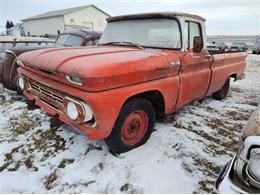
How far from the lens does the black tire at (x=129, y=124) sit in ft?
9.29

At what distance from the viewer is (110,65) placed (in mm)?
2477

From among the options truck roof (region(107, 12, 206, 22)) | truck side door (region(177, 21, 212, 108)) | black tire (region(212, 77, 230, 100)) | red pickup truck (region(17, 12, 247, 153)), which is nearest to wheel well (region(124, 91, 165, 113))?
red pickup truck (region(17, 12, 247, 153))

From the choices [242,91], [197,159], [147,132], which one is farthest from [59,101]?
[242,91]

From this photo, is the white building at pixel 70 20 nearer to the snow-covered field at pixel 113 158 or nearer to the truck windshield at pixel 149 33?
the truck windshield at pixel 149 33

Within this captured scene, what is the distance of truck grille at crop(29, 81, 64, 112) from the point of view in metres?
2.81

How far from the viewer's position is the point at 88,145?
331cm

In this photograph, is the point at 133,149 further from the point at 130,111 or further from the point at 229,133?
the point at 229,133

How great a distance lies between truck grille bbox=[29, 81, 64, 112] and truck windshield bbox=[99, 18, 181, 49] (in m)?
1.50

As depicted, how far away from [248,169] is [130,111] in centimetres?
153

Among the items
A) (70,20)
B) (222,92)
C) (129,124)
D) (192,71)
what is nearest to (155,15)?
(192,71)

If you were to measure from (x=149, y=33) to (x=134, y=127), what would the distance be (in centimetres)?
156

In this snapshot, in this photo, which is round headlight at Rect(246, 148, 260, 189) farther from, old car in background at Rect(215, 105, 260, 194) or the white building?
the white building

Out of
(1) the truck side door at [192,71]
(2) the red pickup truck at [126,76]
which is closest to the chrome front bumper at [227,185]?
(2) the red pickup truck at [126,76]

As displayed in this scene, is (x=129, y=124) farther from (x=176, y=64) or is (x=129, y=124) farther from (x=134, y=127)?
(x=176, y=64)
